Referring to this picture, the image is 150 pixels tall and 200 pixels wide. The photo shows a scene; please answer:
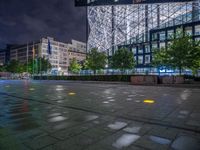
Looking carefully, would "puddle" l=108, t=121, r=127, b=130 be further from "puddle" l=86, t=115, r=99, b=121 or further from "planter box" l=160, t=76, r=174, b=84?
"planter box" l=160, t=76, r=174, b=84

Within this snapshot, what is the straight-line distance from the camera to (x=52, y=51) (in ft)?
395

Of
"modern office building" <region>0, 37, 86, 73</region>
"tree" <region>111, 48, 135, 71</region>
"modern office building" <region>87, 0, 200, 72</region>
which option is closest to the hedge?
"tree" <region>111, 48, 135, 71</region>

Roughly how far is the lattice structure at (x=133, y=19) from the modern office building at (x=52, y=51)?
164 ft

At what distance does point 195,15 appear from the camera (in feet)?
181

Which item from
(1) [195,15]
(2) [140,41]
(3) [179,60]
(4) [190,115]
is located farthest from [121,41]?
(4) [190,115]

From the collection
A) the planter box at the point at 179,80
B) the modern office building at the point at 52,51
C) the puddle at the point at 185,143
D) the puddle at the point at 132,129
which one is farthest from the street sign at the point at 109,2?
the modern office building at the point at 52,51

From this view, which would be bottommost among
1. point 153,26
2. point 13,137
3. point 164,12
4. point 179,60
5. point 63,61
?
point 13,137

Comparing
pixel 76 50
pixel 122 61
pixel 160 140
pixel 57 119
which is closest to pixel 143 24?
pixel 122 61

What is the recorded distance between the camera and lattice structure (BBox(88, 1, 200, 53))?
190ft

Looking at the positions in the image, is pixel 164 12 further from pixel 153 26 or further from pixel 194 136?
pixel 194 136

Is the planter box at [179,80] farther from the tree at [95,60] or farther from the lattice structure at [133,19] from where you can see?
the lattice structure at [133,19]

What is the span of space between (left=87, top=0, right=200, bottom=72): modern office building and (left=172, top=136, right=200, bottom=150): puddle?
53291mm

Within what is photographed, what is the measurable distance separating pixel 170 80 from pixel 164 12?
46721 mm

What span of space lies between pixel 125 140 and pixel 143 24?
66.5m
